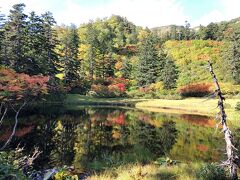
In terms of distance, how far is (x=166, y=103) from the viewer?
1891 inches

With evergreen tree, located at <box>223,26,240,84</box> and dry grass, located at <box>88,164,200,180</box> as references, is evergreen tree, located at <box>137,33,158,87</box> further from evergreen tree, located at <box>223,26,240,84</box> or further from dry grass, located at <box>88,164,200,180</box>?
dry grass, located at <box>88,164,200,180</box>

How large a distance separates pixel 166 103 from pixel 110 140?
28207 millimetres

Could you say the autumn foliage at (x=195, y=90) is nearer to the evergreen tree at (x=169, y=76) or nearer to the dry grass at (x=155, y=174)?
the evergreen tree at (x=169, y=76)

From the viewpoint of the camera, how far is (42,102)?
44375mm

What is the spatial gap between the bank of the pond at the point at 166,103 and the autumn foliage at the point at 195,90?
3.25m

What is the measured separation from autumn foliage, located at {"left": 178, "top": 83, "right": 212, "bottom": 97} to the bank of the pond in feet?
10.7

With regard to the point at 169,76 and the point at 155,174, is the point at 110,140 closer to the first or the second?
the point at 155,174

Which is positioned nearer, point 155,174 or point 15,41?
point 155,174

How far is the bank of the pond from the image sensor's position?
132 ft

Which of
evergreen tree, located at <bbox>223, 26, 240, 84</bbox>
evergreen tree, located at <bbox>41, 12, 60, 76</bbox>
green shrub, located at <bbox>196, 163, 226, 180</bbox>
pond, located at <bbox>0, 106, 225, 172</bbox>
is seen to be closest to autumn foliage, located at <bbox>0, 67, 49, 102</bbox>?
pond, located at <bbox>0, 106, 225, 172</bbox>

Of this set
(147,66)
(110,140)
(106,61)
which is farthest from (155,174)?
(106,61)

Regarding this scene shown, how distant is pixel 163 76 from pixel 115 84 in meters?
10.2

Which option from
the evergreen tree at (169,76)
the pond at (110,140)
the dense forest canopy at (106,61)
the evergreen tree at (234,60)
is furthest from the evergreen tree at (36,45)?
the evergreen tree at (234,60)

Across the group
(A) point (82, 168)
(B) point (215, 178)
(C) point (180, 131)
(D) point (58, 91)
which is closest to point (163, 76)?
(D) point (58, 91)
